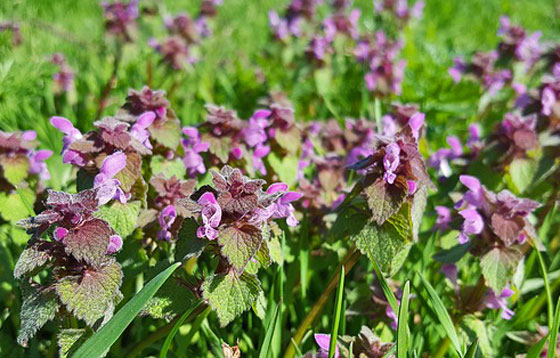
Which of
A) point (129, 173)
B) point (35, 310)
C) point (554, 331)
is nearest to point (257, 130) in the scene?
point (129, 173)

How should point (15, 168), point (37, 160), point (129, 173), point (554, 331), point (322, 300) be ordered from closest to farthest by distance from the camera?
1. point (554, 331)
2. point (129, 173)
3. point (322, 300)
4. point (15, 168)
5. point (37, 160)

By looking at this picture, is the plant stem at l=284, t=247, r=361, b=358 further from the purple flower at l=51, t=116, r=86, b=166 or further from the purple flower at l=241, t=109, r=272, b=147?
the purple flower at l=51, t=116, r=86, b=166

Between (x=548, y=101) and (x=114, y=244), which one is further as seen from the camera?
(x=548, y=101)

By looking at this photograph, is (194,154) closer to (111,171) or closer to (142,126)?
(142,126)

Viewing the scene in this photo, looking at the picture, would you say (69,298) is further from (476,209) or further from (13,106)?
(13,106)

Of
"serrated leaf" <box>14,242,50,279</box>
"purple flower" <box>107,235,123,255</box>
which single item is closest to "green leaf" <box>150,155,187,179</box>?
"purple flower" <box>107,235,123,255</box>
